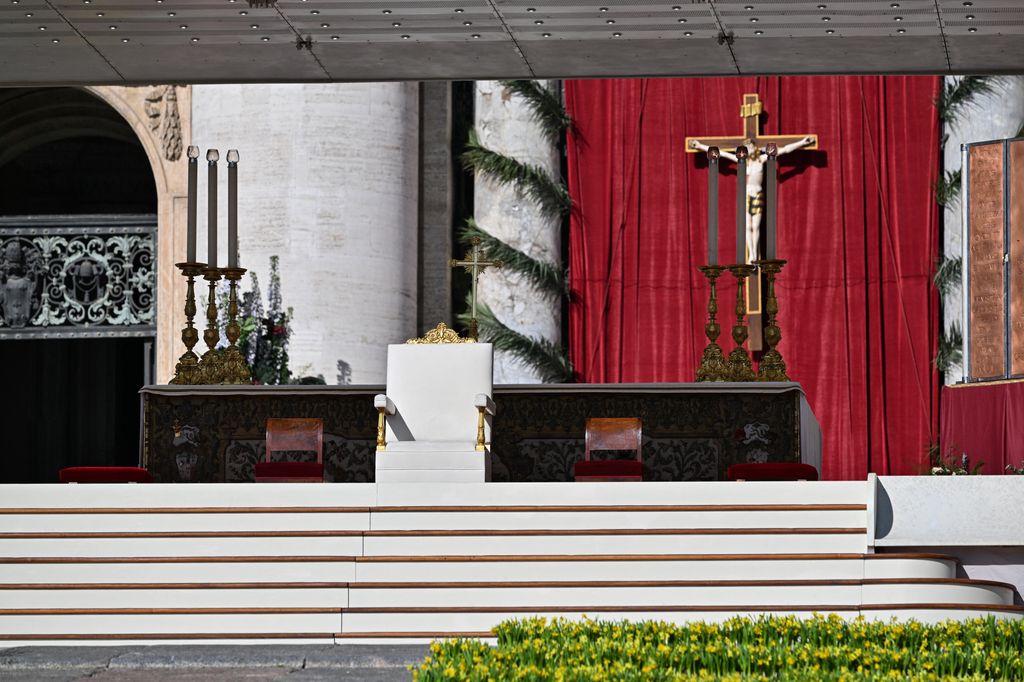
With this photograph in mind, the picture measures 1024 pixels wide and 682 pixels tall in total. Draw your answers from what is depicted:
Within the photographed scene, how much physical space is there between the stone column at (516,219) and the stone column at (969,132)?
3754 mm

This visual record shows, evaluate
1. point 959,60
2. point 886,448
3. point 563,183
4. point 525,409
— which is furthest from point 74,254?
point 959,60

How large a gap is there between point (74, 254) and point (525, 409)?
6.32 m

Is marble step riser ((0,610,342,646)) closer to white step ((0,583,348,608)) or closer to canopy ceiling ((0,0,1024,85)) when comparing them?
white step ((0,583,348,608))

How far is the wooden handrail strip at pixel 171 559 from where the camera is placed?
8078 mm

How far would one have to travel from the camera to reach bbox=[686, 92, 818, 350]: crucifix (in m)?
15.3

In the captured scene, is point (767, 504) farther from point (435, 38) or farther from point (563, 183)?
point (563, 183)

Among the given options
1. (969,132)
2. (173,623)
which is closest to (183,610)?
(173,623)

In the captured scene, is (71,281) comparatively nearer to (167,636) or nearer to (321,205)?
(321,205)

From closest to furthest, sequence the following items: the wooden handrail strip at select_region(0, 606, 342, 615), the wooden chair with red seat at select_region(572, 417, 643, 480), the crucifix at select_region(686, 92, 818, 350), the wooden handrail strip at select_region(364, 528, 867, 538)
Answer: the wooden handrail strip at select_region(0, 606, 342, 615) → the wooden handrail strip at select_region(364, 528, 867, 538) → the wooden chair with red seat at select_region(572, 417, 643, 480) → the crucifix at select_region(686, 92, 818, 350)

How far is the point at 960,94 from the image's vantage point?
15.2 m

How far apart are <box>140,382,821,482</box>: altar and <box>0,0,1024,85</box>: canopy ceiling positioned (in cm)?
217

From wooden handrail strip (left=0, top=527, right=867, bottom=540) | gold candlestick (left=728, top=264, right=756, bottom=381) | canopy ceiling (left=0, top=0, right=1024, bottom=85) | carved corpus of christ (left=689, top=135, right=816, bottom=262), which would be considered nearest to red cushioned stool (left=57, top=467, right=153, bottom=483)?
wooden handrail strip (left=0, top=527, right=867, bottom=540)

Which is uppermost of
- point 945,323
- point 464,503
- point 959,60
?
point 959,60

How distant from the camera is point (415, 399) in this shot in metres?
9.98
